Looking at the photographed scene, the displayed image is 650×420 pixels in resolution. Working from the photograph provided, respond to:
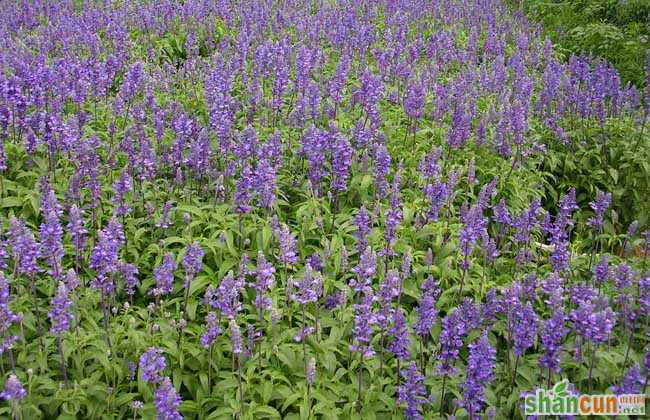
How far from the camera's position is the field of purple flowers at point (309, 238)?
5098mm

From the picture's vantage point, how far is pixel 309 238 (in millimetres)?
6902

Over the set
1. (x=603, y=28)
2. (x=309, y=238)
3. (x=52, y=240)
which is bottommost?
(x=603, y=28)

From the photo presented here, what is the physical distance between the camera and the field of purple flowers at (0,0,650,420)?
510 centimetres

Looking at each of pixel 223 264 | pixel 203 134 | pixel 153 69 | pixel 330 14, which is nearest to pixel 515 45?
pixel 330 14

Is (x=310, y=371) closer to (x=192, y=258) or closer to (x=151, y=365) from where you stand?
(x=151, y=365)

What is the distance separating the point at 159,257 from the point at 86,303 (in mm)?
785

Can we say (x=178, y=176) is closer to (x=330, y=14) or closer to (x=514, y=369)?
(x=514, y=369)

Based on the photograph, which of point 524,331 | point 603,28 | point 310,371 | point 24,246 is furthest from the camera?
point 603,28

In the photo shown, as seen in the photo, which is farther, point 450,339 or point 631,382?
point 450,339

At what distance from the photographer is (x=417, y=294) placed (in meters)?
6.24

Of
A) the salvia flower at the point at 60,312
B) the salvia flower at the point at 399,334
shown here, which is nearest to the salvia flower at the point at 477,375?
the salvia flower at the point at 399,334

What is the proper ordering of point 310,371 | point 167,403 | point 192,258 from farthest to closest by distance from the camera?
1. point 192,258
2. point 310,371
3. point 167,403

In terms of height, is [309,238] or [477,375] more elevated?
[477,375]

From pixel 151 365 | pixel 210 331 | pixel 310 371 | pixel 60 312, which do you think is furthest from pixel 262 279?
pixel 60 312
